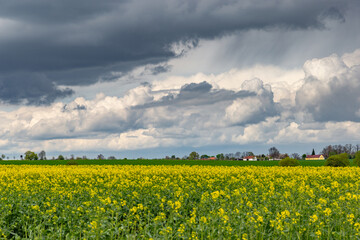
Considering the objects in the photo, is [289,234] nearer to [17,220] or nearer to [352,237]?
[352,237]

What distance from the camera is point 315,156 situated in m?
175

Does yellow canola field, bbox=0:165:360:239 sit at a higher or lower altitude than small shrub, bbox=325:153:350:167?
lower

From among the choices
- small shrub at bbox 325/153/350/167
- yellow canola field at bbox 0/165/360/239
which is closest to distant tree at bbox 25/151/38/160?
small shrub at bbox 325/153/350/167

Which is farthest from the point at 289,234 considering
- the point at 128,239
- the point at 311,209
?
the point at 128,239

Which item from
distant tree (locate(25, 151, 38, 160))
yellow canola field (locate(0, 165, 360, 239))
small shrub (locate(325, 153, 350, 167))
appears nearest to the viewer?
yellow canola field (locate(0, 165, 360, 239))

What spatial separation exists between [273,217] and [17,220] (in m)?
8.67

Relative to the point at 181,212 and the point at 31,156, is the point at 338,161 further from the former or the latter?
the point at 31,156

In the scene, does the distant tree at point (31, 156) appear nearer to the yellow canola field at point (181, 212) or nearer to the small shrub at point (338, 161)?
the small shrub at point (338, 161)

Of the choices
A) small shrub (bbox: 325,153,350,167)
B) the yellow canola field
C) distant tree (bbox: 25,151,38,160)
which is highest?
distant tree (bbox: 25,151,38,160)

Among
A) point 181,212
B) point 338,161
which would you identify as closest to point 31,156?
point 338,161

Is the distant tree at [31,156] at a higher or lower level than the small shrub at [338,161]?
higher

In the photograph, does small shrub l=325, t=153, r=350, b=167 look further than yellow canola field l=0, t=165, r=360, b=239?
Yes

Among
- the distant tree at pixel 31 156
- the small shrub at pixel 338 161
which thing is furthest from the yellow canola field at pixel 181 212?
the distant tree at pixel 31 156

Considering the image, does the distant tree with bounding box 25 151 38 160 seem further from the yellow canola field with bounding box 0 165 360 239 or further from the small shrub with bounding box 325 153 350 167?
the yellow canola field with bounding box 0 165 360 239
